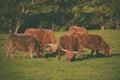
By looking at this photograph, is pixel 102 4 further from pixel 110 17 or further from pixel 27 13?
pixel 27 13

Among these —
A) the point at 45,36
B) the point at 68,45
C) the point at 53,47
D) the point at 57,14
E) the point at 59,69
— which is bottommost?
the point at 57,14

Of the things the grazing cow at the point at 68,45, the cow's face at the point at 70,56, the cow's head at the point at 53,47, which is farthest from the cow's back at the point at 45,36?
the cow's face at the point at 70,56

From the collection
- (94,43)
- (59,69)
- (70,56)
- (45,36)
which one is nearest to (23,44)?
(70,56)

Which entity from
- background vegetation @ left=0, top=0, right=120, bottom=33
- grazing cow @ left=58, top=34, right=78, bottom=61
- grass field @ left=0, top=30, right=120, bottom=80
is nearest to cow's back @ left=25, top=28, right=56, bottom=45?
grazing cow @ left=58, top=34, right=78, bottom=61

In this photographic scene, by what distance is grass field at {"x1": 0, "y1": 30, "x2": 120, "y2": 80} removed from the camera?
14.8 metres

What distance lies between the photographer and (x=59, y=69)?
53.4 ft

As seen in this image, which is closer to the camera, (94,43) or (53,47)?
(94,43)

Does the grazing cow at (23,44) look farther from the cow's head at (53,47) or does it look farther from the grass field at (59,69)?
the cow's head at (53,47)

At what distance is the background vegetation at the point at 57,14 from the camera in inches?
1724

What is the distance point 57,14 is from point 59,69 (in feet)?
109

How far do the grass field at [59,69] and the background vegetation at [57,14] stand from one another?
79.7 ft

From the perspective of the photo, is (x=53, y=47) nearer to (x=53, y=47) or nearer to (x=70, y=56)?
(x=53, y=47)

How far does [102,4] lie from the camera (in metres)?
52.2

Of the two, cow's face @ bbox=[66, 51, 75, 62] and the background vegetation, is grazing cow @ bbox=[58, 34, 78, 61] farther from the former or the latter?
the background vegetation
